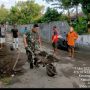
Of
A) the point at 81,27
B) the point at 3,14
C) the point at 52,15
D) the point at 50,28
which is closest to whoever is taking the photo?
the point at 81,27

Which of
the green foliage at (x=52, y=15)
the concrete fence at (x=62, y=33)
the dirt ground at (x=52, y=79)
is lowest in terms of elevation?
the dirt ground at (x=52, y=79)

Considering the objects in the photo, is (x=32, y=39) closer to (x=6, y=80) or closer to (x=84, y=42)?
(x=6, y=80)

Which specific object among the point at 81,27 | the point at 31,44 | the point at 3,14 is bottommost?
the point at 31,44

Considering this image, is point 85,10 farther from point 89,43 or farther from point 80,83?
point 80,83

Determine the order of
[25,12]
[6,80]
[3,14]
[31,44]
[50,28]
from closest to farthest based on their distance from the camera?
1. [6,80]
2. [31,44]
3. [50,28]
4. [25,12]
5. [3,14]

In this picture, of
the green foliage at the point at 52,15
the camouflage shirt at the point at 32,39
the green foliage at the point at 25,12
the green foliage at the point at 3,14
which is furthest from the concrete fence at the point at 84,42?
the green foliage at the point at 3,14

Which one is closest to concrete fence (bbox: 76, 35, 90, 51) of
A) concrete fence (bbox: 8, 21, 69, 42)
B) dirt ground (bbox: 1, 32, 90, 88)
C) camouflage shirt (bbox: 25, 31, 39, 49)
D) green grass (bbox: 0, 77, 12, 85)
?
concrete fence (bbox: 8, 21, 69, 42)

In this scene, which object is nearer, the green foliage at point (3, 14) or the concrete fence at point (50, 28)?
the concrete fence at point (50, 28)

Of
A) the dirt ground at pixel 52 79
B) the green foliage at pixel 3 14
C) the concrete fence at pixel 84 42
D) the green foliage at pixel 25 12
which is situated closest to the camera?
the dirt ground at pixel 52 79

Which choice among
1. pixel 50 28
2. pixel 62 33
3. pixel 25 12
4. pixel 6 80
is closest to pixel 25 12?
pixel 25 12

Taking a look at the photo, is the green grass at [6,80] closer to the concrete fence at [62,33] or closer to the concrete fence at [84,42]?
the concrete fence at [62,33]

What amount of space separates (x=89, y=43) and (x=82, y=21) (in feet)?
26.1

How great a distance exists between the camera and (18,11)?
230ft

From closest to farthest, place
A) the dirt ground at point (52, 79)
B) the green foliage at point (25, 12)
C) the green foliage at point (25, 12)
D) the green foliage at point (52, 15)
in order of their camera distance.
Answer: the dirt ground at point (52, 79)
the green foliage at point (52, 15)
the green foliage at point (25, 12)
the green foliage at point (25, 12)
